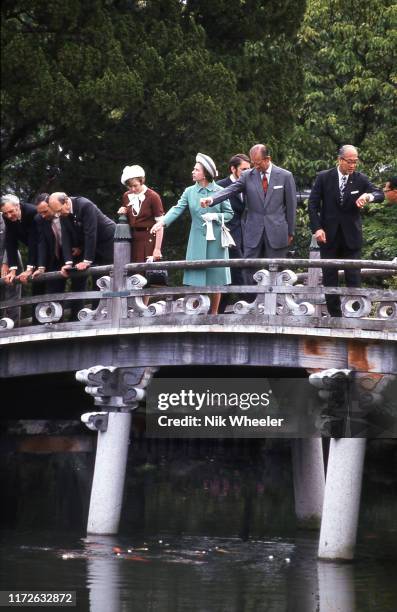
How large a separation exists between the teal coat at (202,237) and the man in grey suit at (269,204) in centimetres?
38

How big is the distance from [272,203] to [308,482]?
4.74 m

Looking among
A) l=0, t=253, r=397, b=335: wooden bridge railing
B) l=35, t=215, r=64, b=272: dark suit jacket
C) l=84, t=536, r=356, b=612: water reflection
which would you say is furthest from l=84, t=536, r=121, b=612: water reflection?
l=35, t=215, r=64, b=272: dark suit jacket

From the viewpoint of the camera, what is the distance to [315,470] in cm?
2047

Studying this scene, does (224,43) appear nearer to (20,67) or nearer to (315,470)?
(20,67)

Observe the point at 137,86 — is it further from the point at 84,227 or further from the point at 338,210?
the point at 338,210

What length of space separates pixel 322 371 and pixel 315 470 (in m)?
3.98

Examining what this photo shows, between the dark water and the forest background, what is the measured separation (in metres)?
5.03

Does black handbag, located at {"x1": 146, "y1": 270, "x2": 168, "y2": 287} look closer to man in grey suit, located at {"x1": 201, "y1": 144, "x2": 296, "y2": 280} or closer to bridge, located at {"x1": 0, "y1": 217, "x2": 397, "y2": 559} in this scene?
bridge, located at {"x1": 0, "y1": 217, "x2": 397, "y2": 559}

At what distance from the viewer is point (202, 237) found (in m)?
17.8

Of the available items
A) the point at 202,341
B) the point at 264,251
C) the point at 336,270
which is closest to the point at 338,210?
the point at 336,270

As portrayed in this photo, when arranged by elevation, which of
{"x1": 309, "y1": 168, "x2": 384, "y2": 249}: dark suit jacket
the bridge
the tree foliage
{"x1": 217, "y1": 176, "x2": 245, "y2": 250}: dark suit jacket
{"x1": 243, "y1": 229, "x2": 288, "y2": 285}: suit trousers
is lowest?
the bridge

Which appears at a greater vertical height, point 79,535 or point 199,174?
point 199,174

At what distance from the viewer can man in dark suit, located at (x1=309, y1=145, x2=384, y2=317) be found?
1661cm

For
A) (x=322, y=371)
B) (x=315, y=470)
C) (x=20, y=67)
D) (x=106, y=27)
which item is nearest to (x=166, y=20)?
(x=106, y=27)
